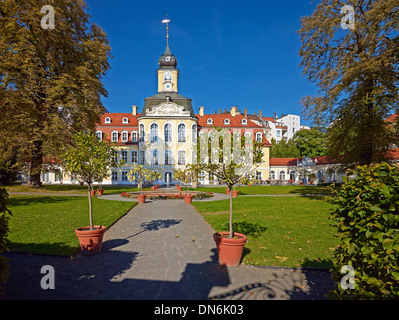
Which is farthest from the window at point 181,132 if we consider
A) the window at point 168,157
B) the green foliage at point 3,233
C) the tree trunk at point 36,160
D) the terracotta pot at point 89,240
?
the green foliage at point 3,233

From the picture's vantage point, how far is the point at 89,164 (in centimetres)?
664

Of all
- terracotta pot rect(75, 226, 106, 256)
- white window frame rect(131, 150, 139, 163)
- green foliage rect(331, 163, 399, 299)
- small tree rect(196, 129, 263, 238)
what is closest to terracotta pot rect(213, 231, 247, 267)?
small tree rect(196, 129, 263, 238)

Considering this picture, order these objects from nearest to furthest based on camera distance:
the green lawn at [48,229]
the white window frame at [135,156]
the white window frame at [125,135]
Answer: the green lawn at [48,229] < the white window frame at [135,156] < the white window frame at [125,135]

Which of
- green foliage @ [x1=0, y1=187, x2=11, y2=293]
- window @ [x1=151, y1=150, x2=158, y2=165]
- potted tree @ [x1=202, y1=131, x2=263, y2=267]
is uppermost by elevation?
window @ [x1=151, y1=150, x2=158, y2=165]

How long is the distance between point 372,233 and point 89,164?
259 inches

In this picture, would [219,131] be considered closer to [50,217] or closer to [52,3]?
[50,217]

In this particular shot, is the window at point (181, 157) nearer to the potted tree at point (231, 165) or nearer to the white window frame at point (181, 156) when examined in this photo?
the white window frame at point (181, 156)

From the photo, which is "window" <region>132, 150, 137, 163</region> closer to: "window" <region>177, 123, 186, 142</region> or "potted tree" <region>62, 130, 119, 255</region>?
"window" <region>177, 123, 186, 142</region>

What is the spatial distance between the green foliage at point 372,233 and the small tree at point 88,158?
597 centimetres

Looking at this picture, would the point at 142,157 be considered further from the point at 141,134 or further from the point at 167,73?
the point at 167,73

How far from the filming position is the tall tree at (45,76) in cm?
1712

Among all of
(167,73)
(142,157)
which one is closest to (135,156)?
(142,157)

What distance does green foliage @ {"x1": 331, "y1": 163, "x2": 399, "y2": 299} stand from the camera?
2424 millimetres
